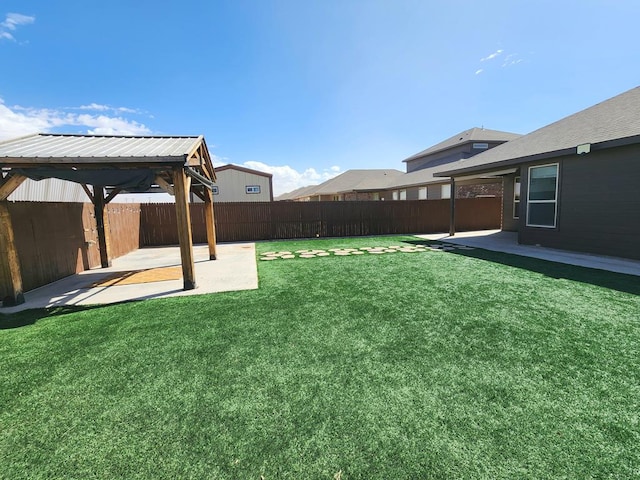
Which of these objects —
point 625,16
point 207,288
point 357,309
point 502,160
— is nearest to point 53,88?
point 207,288

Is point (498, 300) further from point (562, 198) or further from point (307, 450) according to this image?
point (562, 198)

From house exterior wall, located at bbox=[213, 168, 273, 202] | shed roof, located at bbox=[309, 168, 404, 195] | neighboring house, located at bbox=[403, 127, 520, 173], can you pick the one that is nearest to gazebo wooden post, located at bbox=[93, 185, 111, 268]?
house exterior wall, located at bbox=[213, 168, 273, 202]

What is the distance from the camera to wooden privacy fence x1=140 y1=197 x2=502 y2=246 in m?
12.4

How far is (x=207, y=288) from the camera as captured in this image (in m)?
5.56

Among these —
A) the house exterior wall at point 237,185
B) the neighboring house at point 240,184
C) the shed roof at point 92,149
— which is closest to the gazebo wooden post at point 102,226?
the shed roof at point 92,149

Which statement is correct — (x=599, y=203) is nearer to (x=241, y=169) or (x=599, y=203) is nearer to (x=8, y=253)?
(x=8, y=253)

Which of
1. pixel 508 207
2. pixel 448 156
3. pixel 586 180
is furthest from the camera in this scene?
pixel 448 156

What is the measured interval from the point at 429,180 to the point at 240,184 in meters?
14.3

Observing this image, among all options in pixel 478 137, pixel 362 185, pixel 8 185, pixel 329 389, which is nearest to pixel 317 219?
pixel 8 185

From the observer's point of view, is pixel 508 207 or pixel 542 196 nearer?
pixel 542 196

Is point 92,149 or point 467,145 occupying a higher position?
point 467,145

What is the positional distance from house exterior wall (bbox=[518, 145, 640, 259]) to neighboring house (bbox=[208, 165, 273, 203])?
61.6 feet

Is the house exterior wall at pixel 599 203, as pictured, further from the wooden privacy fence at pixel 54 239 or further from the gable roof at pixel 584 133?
the wooden privacy fence at pixel 54 239

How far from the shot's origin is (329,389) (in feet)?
7.79
